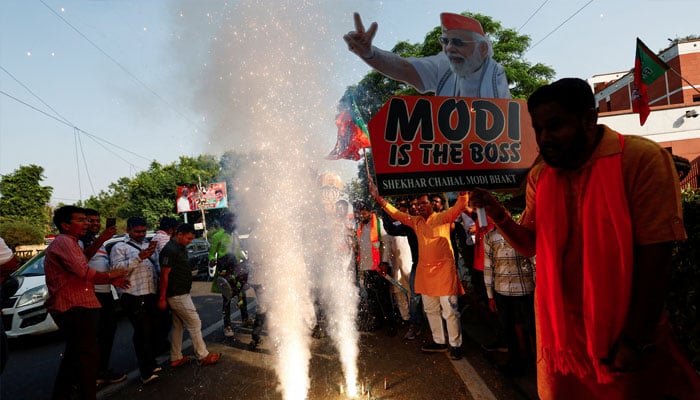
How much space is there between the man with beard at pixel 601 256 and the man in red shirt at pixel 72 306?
4.16 metres

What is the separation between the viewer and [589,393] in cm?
154

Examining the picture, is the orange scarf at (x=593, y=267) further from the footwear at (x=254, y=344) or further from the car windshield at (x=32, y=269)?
the car windshield at (x=32, y=269)

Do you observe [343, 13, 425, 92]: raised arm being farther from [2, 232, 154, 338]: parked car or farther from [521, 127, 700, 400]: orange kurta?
[2, 232, 154, 338]: parked car

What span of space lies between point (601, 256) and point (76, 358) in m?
4.54

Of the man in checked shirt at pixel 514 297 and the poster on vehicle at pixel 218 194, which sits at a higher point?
the poster on vehicle at pixel 218 194

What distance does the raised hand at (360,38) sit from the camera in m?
3.24

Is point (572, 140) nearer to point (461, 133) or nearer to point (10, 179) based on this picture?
Answer: point (461, 133)

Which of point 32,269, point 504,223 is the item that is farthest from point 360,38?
point 32,269

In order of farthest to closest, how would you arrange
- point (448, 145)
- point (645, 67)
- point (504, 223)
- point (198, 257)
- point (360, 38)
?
point (198, 257) → point (645, 67) → point (360, 38) → point (448, 145) → point (504, 223)

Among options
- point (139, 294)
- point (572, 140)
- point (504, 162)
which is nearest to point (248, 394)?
point (139, 294)

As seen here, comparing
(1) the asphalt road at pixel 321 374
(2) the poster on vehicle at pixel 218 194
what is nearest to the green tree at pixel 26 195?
→ (2) the poster on vehicle at pixel 218 194

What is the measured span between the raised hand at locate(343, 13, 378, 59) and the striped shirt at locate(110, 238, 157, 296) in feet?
12.7

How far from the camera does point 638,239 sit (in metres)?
1.37

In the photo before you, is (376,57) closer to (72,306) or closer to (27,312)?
(72,306)
